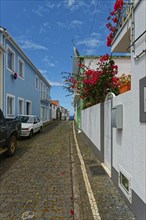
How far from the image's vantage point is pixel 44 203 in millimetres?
3576

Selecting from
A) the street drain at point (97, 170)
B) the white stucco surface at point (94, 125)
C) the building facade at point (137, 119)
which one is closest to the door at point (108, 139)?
the street drain at point (97, 170)

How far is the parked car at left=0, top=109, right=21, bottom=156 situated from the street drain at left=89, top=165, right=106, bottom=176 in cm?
342

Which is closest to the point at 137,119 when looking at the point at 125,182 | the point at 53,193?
the point at 125,182

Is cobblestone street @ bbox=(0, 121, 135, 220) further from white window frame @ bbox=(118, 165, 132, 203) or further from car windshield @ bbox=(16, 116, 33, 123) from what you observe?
car windshield @ bbox=(16, 116, 33, 123)

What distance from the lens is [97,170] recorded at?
5.53m

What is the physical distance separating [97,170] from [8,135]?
12.5 feet

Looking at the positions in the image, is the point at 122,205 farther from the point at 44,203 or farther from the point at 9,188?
the point at 9,188

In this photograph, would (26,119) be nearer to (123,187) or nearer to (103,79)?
(103,79)

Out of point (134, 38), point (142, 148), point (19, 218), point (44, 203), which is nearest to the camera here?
point (142, 148)

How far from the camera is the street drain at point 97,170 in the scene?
5.24 metres

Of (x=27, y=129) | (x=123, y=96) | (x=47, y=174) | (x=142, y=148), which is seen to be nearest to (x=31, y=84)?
(x=27, y=129)

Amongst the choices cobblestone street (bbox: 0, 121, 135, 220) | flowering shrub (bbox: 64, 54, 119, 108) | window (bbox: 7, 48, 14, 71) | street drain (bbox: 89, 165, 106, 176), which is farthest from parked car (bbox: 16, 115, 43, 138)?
street drain (bbox: 89, 165, 106, 176)

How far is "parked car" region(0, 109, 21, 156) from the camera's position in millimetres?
6630

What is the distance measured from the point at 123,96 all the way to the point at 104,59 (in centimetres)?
342
